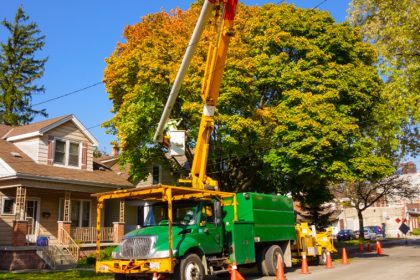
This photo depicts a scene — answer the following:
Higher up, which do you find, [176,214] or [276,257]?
[176,214]

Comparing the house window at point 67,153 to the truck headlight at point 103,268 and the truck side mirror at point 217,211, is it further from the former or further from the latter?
the truck side mirror at point 217,211

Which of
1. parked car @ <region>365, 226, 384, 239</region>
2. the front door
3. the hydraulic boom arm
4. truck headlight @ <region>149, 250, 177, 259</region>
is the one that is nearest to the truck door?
the hydraulic boom arm

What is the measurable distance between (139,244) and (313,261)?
11.5m

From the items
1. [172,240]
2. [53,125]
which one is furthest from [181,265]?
[53,125]

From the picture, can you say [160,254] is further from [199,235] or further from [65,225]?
[65,225]

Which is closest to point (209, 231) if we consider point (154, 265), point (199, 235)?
point (199, 235)

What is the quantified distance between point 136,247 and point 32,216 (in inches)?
561

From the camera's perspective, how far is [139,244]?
11586mm

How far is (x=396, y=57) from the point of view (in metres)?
22.2

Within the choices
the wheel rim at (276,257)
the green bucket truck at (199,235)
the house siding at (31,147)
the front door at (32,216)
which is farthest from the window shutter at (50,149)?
the wheel rim at (276,257)

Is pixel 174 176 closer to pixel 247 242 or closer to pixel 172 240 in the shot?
pixel 247 242

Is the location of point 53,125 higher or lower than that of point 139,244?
higher

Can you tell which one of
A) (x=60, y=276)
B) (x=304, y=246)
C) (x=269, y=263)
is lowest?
(x=60, y=276)

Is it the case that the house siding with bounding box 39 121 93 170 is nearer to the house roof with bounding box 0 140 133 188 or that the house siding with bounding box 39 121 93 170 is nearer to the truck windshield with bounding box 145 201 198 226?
the house roof with bounding box 0 140 133 188
